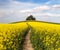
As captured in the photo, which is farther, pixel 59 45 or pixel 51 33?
pixel 51 33

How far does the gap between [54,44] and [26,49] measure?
7880 mm

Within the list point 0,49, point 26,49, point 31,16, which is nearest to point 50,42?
point 0,49

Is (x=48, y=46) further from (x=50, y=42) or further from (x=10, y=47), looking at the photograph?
(x=10, y=47)

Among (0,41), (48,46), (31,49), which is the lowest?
(31,49)

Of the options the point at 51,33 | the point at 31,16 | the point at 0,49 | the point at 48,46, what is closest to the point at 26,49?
the point at 51,33

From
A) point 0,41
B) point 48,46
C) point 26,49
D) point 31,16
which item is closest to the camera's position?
point 0,41

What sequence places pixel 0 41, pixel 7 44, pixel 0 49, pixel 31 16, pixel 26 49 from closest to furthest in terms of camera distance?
pixel 0 49
pixel 0 41
pixel 7 44
pixel 26 49
pixel 31 16

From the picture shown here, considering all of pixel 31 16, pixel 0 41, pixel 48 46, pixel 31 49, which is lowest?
pixel 31 16

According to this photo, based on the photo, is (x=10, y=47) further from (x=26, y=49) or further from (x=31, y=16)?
(x=31, y=16)

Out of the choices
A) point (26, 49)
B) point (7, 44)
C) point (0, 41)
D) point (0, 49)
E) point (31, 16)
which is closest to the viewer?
point (0, 49)

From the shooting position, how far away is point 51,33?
13344 millimetres

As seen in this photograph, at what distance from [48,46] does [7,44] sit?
2196 mm

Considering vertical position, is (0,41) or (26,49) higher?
(0,41)

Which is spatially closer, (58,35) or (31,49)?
(58,35)
